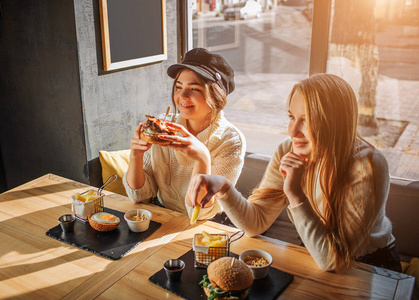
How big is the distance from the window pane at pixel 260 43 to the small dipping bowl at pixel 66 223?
1931 mm

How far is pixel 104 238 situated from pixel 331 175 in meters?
0.98

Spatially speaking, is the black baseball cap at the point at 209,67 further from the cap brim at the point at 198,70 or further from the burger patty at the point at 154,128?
the burger patty at the point at 154,128

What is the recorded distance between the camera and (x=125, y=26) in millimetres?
2750

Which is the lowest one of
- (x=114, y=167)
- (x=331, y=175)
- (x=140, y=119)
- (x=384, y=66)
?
(x=114, y=167)

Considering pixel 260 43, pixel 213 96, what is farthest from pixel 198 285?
pixel 260 43

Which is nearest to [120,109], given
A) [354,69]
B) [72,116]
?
[72,116]

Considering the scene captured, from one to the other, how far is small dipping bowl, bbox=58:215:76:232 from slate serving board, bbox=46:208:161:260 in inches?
0.8

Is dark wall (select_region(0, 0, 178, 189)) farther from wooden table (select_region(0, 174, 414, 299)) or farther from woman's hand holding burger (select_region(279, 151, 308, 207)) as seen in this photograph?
woman's hand holding burger (select_region(279, 151, 308, 207))

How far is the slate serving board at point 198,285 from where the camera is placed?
132 cm

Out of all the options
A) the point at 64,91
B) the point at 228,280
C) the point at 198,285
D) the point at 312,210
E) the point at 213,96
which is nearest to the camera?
the point at 228,280

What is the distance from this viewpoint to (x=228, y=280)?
48.1 inches

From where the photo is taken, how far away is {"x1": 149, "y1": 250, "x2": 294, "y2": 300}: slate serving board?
4.32ft

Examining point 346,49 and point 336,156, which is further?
point 346,49

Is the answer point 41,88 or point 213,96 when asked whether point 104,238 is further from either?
point 41,88
